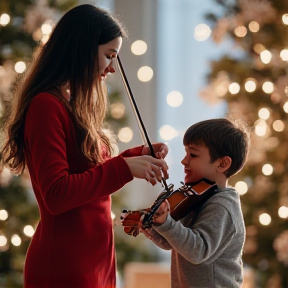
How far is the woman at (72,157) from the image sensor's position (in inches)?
63.1

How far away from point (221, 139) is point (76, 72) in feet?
1.48

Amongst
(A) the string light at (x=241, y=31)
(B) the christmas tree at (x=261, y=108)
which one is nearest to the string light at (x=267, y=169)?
(B) the christmas tree at (x=261, y=108)

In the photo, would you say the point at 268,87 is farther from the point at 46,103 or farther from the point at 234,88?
the point at 46,103

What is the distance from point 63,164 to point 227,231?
486 millimetres

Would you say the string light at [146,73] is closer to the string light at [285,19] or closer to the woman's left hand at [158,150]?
the string light at [285,19]

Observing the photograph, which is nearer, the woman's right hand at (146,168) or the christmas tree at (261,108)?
the woman's right hand at (146,168)

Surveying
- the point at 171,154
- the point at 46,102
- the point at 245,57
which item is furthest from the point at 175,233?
the point at 171,154

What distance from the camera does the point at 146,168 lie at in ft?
5.35

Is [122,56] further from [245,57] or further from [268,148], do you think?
[268,148]

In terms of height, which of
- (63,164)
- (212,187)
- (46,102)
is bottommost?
(212,187)

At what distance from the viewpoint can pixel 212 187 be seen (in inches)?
72.1

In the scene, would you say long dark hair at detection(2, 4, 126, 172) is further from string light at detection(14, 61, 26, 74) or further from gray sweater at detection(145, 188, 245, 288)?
string light at detection(14, 61, 26, 74)

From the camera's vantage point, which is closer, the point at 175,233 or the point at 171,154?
the point at 175,233

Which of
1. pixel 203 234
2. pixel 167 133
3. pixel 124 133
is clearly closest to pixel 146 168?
pixel 203 234
